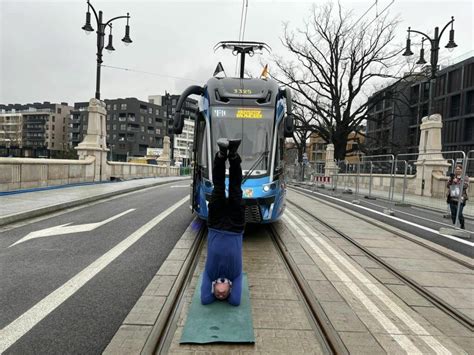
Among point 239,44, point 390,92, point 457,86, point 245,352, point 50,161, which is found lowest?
point 245,352

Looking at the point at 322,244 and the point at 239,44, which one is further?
the point at 239,44

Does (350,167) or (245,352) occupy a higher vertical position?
(350,167)

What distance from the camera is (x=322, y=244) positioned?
759 centimetres

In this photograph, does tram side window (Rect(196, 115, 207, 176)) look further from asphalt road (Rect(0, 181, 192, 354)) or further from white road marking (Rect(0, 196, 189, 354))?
white road marking (Rect(0, 196, 189, 354))

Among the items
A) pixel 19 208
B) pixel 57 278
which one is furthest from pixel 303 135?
pixel 57 278

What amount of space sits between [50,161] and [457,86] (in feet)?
185

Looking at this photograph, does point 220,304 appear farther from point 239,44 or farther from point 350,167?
point 350,167

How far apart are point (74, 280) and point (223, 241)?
235cm

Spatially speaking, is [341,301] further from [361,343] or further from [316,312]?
[361,343]

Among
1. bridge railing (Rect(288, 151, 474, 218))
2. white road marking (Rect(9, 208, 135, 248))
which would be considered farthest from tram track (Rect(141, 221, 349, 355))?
bridge railing (Rect(288, 151, 474, 218))

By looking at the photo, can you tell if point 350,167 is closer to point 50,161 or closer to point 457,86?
point 50,161

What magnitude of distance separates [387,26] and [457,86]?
26.4m

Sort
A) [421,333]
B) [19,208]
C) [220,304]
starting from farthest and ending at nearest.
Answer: [19,208] < [220,304] < [421,333]

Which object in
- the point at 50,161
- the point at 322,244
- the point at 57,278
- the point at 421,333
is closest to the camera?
the point at 421,333
